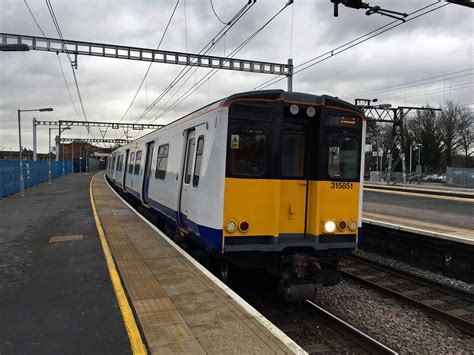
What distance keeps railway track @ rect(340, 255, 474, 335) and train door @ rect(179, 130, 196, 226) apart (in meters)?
4.12

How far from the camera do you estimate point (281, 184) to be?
6238 millimetres

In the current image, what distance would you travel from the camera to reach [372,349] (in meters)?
5.28

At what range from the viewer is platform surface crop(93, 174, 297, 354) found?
394cm

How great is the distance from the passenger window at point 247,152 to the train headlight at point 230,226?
29.7 inches

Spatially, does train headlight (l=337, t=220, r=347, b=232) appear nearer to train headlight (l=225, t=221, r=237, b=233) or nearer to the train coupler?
the train coupler

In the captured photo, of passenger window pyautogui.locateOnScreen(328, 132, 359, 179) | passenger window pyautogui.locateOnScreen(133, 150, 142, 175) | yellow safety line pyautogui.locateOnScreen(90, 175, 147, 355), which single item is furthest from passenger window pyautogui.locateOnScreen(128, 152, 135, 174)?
passenger window pyautogui.locateOnScreen(328, 132, 359, 179)

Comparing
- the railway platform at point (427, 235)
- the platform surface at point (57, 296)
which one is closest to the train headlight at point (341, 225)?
the railway platform at point (427, 235)

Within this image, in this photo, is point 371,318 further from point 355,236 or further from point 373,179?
point 373,179

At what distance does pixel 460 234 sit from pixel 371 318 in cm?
453

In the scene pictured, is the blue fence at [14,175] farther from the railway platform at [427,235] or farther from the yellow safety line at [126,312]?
the railway platform at [427,235]

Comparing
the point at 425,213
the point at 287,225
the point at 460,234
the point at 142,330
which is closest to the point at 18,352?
the point at 142,330


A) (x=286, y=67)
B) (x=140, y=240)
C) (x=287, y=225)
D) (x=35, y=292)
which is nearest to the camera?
(x=35, y=292)

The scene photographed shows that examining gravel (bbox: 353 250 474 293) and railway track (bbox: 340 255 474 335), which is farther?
gravel (bbox: 353 250 474 293)

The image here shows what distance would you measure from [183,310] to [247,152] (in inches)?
99.1
